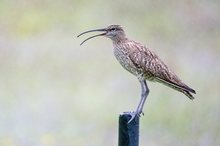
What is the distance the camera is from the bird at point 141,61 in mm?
3166

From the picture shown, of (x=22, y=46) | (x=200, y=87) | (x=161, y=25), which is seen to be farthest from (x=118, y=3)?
(x=200, y=87)

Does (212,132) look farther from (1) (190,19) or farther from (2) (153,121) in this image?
A: (1) (190,19)

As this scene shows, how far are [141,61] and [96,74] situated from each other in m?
3.96

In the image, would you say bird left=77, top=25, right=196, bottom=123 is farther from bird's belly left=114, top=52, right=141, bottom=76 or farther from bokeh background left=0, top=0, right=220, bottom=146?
bokeh background left=0, top=0, right=220, bottom=146

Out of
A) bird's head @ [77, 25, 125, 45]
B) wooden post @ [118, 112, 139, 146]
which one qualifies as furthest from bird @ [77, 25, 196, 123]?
wooden post @ [118, 112, 139, 146]

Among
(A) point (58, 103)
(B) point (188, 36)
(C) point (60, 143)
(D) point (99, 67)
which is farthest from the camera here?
(B) point (188, 36)

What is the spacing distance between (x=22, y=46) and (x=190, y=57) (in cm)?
149

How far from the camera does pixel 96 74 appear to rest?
7227 millimetres

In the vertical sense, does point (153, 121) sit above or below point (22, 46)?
below

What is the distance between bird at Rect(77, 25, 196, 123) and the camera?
3166 mm

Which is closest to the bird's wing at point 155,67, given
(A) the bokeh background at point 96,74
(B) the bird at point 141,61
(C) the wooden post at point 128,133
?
(B) the bird at point 141,61

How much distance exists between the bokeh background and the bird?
2.81 m

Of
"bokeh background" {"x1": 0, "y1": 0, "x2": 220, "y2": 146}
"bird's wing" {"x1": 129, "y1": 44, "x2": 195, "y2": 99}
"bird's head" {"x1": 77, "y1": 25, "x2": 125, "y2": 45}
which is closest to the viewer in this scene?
"bird's wing" {"x1": 129, "y1": 44, "x2": 195, "y2": 99}

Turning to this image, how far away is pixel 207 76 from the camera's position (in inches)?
275
